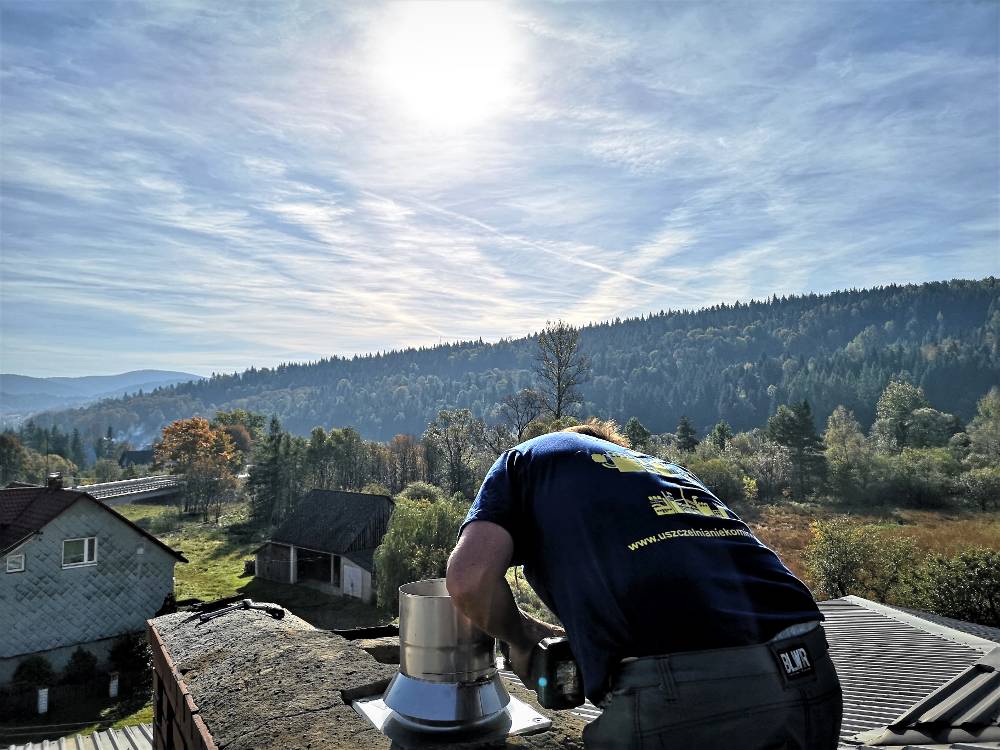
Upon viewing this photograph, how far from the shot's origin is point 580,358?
37.6m

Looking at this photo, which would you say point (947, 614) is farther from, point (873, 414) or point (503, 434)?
point (873, 414)

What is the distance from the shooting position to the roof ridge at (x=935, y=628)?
9.29 metres

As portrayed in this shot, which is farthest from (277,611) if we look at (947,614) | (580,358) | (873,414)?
(873,414)

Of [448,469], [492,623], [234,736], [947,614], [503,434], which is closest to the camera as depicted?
[492,623]

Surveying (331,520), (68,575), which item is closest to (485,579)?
(68,575)

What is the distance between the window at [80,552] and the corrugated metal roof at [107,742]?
27.8 feet

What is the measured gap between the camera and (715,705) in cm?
197

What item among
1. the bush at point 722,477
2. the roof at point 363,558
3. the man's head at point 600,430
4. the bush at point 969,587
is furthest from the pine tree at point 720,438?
the man's head at point 600,430

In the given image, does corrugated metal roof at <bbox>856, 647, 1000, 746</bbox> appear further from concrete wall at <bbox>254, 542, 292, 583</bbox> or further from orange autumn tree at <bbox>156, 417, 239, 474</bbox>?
orange autumn tree at <bbox>156, 417, 239, 474</bbox>

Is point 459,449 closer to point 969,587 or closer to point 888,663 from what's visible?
point 969,587

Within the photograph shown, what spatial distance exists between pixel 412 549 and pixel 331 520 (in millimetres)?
13006

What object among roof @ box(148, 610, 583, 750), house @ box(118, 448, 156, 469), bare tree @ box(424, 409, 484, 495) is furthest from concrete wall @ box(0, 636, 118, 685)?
house @ box(118, 448, 156, 469)

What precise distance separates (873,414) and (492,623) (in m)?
158

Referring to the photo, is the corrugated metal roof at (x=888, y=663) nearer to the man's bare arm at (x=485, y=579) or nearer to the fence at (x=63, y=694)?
the man's bare arm at (x=485, y=579)
